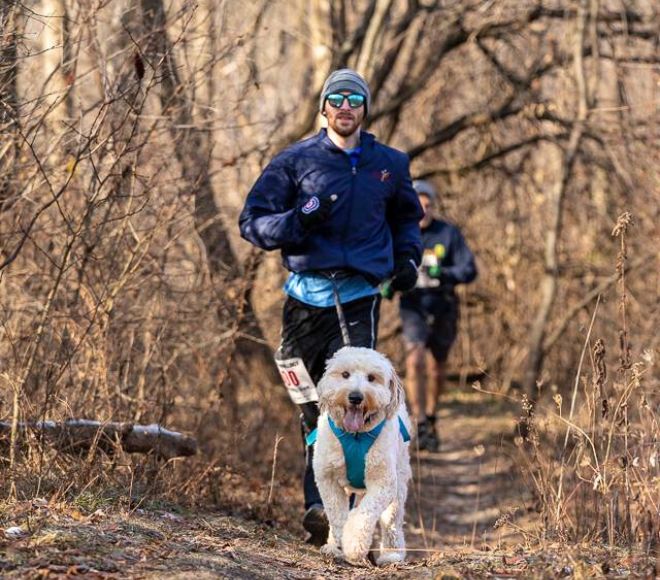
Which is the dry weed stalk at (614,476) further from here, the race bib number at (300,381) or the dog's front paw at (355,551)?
the race bib number at (300,381)

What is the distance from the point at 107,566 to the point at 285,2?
9184 millimetres

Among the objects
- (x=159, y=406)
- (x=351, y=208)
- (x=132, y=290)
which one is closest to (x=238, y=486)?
(x=159, y=406)

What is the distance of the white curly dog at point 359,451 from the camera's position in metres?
5.27

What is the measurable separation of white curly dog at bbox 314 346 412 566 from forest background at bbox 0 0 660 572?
698 millimetres

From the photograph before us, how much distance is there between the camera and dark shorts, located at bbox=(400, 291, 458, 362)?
33.9 ft

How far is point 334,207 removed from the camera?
5.99m

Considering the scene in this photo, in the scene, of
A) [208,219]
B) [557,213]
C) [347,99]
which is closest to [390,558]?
[347,99]

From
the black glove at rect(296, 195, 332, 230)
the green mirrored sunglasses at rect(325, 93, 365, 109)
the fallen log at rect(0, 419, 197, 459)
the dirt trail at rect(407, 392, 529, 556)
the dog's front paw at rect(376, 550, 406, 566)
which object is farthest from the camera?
the dirt trail at rect(407, 392, 529, 556)

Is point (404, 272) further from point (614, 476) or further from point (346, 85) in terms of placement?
point (614, 476)

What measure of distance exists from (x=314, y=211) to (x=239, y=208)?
4.18 m

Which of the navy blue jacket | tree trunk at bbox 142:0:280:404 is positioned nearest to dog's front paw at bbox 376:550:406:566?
the navy blue jacket

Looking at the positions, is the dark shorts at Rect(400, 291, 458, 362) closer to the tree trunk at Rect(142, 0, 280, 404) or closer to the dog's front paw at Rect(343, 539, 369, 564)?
the tree trunk at Rect(142, 0, 280, 404)

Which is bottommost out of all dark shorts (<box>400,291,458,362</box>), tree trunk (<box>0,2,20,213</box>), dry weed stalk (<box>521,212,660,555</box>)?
dry weed stalk (<box>521,212,660,555</box>)

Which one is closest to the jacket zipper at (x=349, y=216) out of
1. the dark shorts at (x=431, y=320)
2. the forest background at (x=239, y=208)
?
the forest background at (x=239, y=208)
